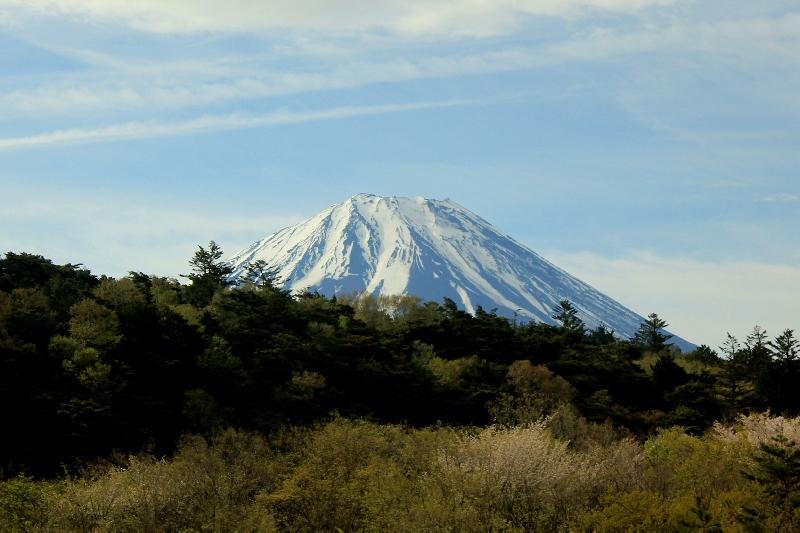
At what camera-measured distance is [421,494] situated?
2880cm

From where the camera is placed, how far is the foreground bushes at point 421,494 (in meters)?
26.0

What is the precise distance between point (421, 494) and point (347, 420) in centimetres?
1300

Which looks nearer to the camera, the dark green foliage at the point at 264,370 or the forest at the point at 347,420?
the forest at the point at 347,420

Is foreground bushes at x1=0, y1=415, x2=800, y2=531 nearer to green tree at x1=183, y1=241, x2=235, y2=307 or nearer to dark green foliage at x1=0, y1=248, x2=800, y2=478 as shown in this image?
dark green foliage at x1=0, y1=248, x2=800, y2=478

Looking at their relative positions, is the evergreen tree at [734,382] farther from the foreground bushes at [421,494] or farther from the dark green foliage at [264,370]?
the foreground bushes at [421,494]

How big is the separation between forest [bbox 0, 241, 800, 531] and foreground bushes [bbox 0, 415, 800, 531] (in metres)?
0.09

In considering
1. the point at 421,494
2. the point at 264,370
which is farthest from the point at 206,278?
the point at 421,494

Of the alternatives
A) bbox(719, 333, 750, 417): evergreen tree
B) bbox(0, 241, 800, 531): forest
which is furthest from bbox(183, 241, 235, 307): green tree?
bbox(719, 333, 750, 417): evergreen tree

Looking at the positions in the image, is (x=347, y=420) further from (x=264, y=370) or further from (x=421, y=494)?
(x=264, y=370)

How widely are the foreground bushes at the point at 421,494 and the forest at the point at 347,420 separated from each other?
0.09m

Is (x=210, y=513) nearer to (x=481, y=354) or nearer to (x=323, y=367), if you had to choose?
(x=323, y=367)

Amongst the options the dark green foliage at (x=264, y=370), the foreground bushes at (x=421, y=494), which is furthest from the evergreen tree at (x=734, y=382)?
the foreground bushes at (x=421, y=494)

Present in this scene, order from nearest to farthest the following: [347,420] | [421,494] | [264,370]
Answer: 1. [421,494]
2. [347,420]
3. [264,370]

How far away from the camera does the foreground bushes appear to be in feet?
85.4
